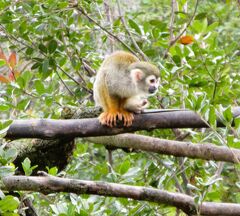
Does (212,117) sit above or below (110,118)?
above

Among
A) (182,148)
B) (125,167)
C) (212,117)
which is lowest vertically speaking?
(125,167)

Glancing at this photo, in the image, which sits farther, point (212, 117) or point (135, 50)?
point (135, 50)

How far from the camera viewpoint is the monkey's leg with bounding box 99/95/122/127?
9.47ft

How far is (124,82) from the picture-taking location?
3.45 metres

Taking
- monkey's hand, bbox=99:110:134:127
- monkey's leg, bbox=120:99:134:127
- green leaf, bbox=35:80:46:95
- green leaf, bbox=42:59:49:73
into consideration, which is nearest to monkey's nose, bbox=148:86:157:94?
monkey's leg, bbox=120:99:134:127

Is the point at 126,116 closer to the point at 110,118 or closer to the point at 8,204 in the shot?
the point at 110,118

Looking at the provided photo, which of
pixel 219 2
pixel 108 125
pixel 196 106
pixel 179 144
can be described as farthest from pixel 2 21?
pixel 219 2

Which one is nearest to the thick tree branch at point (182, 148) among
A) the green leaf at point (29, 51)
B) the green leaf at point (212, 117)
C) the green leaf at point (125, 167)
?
the green leaf at point (125, 167)

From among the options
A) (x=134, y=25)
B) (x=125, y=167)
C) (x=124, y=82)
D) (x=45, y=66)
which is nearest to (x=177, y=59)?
(x=124, y=82)

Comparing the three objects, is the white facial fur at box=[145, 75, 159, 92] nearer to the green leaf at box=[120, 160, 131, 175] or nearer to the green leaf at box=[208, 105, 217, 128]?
the green leaf at box=[120, 160, 131, 175]

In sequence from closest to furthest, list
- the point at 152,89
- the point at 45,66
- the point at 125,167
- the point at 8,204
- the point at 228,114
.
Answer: the point at 8,204 < the point at 228,114 < the point at 125,167 < the point at 152,89 < the point at 45,66

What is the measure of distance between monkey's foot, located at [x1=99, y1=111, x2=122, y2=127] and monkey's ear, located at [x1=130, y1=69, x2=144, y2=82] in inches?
14.9

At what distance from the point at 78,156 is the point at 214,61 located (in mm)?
1220

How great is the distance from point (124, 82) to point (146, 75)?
15cm
